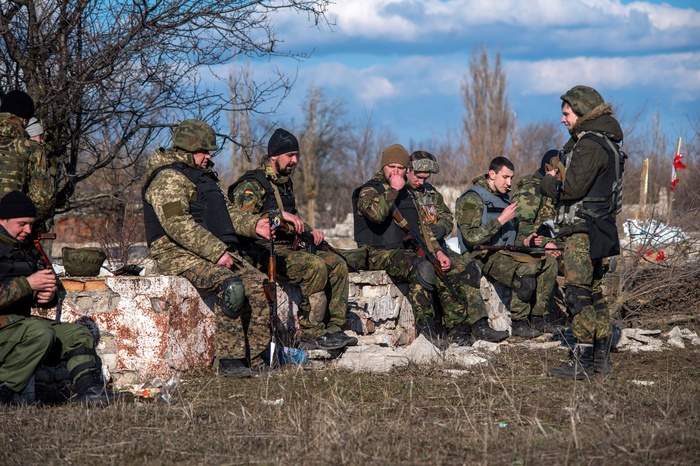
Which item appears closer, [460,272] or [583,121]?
[583,121]

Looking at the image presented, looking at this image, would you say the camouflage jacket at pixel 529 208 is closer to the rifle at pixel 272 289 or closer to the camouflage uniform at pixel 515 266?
the camouflage uniform at pixel 515 266

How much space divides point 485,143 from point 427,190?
17.2m

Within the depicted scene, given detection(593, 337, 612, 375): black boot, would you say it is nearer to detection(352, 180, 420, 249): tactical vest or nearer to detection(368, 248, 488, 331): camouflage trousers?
detection(368, 248, 488, 331): camouflage trousers

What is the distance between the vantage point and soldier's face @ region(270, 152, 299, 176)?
269 inches

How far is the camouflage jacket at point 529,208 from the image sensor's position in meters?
8.28

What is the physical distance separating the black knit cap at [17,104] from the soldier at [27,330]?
1406mm

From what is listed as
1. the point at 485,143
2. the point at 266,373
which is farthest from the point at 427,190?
the point at 485,143

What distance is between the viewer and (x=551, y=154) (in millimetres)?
8344

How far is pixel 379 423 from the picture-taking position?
14.5 feet

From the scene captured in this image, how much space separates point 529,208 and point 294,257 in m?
2.87

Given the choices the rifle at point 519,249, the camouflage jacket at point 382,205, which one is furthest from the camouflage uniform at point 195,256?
the rifle at point 519,249

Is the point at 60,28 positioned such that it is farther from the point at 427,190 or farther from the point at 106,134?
the point at 427,190

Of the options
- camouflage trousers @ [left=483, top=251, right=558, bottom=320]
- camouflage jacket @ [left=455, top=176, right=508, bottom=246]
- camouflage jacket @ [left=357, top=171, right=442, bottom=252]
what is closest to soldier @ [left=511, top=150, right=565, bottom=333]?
camouflage trousers @ [left=483, top=251, right=558, bottom=320]

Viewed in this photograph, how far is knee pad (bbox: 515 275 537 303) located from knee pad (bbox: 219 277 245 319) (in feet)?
10.9
